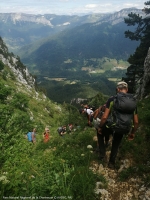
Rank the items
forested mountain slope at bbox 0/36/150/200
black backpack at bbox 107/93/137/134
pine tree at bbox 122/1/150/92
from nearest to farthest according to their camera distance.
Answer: forested mountain slope at bbox 0/36/150/200 < black backpack at bbox 107/93/137/134 < pine tree at bbox 122/1/150/92

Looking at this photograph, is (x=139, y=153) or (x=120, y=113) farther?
(x=139, y=153)

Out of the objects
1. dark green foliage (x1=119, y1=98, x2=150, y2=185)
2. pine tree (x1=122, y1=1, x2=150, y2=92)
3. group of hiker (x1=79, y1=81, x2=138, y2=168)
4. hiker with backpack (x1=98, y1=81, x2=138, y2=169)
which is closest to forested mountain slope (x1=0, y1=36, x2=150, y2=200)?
dark green foliage (x1=119, y1=98, x2=150, y2=185)

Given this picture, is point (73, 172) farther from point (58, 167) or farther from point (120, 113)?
point (120, 113)

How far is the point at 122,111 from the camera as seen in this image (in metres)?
6.20

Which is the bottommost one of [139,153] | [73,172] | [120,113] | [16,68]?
[16,68]

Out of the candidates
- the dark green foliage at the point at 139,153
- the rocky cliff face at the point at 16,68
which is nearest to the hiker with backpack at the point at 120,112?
the dark green foliage at the point at 139,153

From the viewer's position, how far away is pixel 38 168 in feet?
21.7

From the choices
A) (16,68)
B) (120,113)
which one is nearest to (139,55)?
(120,113)

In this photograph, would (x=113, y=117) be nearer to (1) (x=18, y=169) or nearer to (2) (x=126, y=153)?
(2) (x=126, y=153)

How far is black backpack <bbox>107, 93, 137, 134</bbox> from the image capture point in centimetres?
613

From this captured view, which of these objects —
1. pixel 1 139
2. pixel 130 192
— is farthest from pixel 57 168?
pixel 1 139

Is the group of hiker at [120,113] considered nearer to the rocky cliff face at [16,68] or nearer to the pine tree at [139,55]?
the pine tree at [139,55]

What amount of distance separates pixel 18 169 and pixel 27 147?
6.86 ft

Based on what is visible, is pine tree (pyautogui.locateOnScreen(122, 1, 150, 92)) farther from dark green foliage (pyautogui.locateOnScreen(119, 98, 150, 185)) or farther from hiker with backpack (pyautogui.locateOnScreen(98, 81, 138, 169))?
hiker with backpack (pyautogui.locateOnScreen(98, 81, 138, 169))
